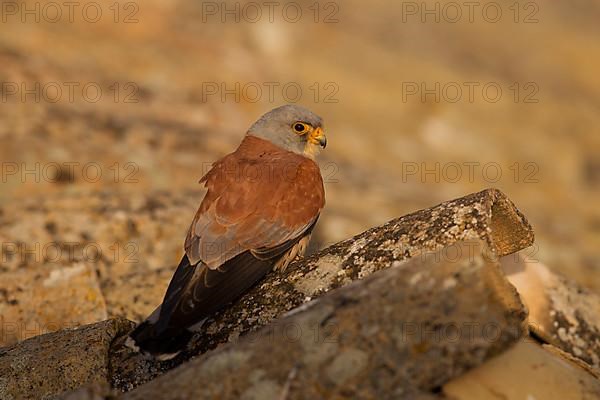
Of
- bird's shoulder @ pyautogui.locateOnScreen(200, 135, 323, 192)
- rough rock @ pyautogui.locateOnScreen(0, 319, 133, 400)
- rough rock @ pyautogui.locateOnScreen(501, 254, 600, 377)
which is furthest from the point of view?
bird's shoulder @ pyautogui.locateOnScreen(200, 135, 323, 192)

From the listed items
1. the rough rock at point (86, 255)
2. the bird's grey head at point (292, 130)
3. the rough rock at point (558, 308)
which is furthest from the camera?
the bird's grey head at point (292, 130)

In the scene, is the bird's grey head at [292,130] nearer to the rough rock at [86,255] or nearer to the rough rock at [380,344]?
the rough rock at [86,255]

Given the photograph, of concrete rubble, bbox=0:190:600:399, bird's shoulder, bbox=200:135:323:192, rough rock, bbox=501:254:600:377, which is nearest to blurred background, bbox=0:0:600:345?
bird's shoulder, bbox=200:135:323:192

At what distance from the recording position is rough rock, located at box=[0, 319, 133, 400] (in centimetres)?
477

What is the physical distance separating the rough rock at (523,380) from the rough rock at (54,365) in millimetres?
2210

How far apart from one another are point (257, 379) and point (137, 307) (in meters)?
3.63

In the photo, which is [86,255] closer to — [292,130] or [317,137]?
[292,130]

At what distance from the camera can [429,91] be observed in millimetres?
19828

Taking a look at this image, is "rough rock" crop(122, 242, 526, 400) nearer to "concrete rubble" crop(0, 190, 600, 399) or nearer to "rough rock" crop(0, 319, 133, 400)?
"concrete rubble" crop(0, 190, 600, 399)

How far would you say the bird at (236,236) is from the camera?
16.3 feet

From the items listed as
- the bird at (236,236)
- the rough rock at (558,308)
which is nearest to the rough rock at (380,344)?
the bird at (236,236)

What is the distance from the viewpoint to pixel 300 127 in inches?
296

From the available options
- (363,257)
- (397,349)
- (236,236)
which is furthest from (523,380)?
(236,236)

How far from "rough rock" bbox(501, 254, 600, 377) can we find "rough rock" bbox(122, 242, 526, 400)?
6.82 feet
